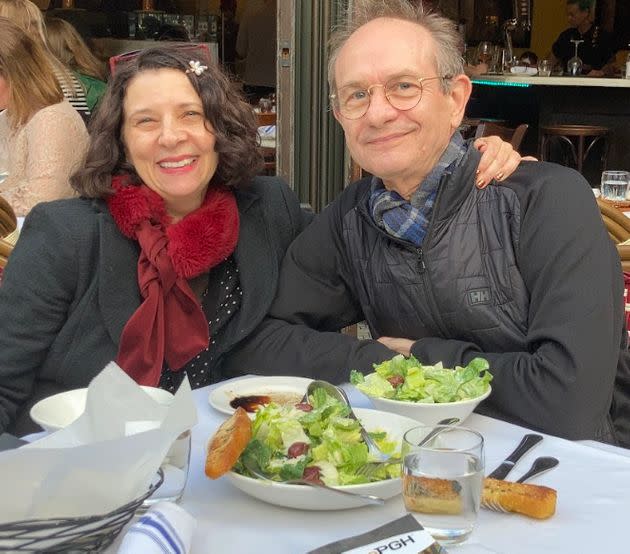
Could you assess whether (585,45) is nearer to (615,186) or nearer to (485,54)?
(485,54)

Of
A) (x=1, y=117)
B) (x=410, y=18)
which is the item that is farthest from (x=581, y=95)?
(x=410, y=18)

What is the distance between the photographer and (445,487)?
3.73 ft

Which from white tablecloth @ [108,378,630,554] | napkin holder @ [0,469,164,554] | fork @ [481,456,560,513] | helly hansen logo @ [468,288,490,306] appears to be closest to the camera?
napkin holder @ [0,469,164,554]

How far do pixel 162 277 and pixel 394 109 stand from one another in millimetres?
621

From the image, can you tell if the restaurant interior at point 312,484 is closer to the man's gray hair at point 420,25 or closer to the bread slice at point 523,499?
the bread slice at point 523,499

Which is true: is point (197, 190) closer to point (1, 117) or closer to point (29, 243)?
point (29, 243)

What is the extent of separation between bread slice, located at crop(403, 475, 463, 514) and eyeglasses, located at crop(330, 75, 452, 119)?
105cm

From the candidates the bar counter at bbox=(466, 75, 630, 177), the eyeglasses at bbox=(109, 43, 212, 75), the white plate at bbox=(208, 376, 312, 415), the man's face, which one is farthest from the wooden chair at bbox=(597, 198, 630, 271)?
the bar counter at bbox=(466, 75, 630, 177)

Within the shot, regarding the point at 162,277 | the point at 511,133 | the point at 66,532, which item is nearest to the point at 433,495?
the point at 66,532

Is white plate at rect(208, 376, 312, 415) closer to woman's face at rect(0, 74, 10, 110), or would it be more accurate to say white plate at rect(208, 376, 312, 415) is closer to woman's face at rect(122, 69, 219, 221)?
woman's face at rect(122, 69, 219, 221)

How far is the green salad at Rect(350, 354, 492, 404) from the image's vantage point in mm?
1554

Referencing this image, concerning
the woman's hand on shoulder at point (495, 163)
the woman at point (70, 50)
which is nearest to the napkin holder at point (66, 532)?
the woman's hand on shoulder at point (495, 163)

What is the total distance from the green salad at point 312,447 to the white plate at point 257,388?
361 mm

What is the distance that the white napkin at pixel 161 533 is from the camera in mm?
1021
